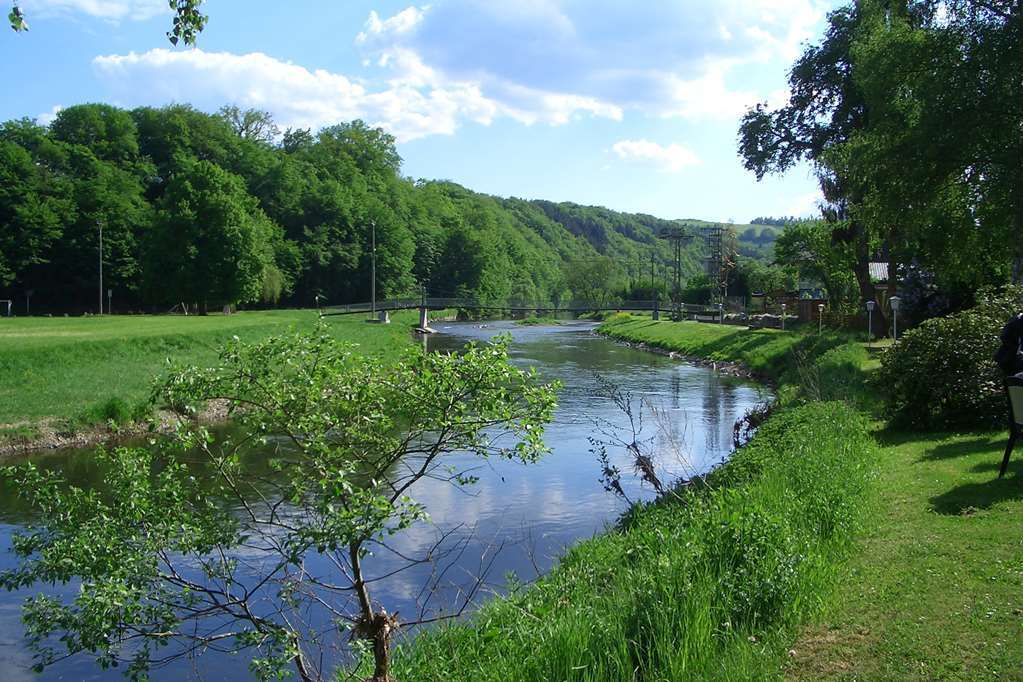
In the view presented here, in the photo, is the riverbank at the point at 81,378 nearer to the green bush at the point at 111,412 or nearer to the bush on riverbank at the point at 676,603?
the green bush at the point at 111,412

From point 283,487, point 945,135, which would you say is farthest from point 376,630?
point 945,135

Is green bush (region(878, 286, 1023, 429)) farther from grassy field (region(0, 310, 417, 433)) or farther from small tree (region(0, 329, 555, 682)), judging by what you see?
grassy field (region(0, 310, 417, 433))

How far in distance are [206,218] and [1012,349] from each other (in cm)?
6362

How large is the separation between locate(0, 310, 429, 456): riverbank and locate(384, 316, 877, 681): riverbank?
285 inches

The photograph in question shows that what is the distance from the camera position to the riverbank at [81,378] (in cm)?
2272

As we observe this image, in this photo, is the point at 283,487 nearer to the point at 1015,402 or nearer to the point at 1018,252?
the point at 1015,402

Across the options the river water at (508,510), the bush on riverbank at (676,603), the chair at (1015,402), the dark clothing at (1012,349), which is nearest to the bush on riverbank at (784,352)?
the river water at (508,510)

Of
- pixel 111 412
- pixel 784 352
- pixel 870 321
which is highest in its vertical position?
pixel 870 321

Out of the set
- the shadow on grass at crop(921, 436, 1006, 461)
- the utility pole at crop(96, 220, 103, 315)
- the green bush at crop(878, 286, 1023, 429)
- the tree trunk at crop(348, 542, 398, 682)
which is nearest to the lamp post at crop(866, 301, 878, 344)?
the green bush at crop(878, 286, 1023, 429)

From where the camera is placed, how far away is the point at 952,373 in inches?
579

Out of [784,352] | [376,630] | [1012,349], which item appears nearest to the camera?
[376,630]

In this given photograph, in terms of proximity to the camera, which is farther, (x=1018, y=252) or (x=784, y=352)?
(x=784, y=352)

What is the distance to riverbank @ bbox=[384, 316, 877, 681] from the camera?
6328mm

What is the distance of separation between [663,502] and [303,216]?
9036 cm
